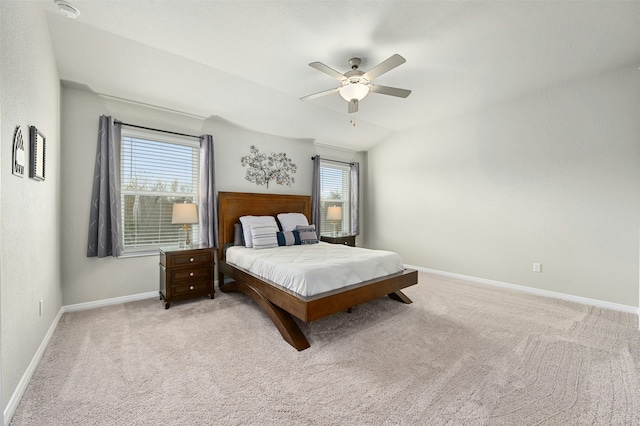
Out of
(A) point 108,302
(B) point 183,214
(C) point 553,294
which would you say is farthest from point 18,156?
(C) point 553,294

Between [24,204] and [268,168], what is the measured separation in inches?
122

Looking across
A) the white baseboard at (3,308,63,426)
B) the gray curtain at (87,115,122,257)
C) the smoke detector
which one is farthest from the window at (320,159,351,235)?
the white baseboard at (3,308,63,426)

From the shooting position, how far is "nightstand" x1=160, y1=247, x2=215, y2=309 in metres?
3.18

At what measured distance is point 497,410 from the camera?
156cm

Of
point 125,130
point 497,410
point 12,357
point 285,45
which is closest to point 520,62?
point 285,45

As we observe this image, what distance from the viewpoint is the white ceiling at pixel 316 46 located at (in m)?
2.26

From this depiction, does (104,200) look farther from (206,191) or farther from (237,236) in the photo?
(237,236)

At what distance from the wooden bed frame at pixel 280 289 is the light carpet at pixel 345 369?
7.9 inches

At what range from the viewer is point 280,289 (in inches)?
99.1

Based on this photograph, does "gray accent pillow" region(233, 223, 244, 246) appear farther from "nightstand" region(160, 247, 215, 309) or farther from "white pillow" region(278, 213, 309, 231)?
"white pillow" region(278, 213, 309, 231)

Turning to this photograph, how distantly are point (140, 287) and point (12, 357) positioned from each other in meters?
1.98

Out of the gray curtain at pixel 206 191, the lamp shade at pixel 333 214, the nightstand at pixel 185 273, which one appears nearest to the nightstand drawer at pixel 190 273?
the nightstand at pixel 185 273

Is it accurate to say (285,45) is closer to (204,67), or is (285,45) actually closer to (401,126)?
(204,67)

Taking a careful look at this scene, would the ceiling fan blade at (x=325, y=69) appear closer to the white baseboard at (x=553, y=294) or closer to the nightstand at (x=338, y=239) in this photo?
the nightstand at (x=338, y=239)
